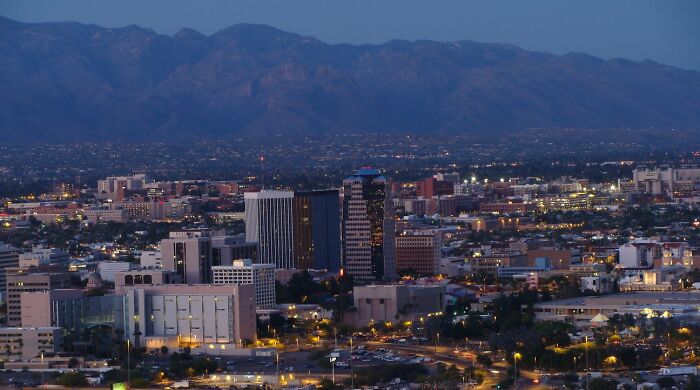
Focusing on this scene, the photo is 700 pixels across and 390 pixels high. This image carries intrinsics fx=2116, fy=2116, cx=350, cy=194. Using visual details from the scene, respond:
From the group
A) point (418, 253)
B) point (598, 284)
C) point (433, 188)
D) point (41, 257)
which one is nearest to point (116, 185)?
point (433, 188)

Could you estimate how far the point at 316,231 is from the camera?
2355 inches

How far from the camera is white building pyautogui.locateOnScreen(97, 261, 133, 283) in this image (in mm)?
57213

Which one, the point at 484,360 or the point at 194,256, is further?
the point at 194,256

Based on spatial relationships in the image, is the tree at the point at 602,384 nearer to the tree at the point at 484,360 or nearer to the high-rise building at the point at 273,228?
the tree at the point at 484,360

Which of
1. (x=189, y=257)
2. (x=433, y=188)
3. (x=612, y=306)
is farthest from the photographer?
(x=433, y=188)

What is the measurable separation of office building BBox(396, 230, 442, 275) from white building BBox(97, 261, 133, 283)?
7991mm

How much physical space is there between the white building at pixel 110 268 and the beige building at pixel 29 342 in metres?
13.0

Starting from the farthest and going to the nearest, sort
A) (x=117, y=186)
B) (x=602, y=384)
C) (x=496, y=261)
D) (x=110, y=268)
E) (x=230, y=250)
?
(x=117, y=186) → (x=496, y=261) → (x=110, y=268) → (x=230, y=250) → (x=602, y=384)

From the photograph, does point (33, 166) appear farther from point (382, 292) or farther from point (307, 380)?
point (307, 380)

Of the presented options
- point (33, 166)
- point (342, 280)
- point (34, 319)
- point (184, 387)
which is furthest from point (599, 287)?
point (33, 166)

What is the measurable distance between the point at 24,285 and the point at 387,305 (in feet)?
27.3

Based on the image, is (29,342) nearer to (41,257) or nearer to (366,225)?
(41,257)

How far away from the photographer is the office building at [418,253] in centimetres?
6122

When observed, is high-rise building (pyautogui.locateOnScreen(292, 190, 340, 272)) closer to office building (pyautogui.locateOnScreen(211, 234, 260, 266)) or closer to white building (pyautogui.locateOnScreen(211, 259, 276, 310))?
office building (pyautogui.locateOnScreen(211, 234, 260, 266))
